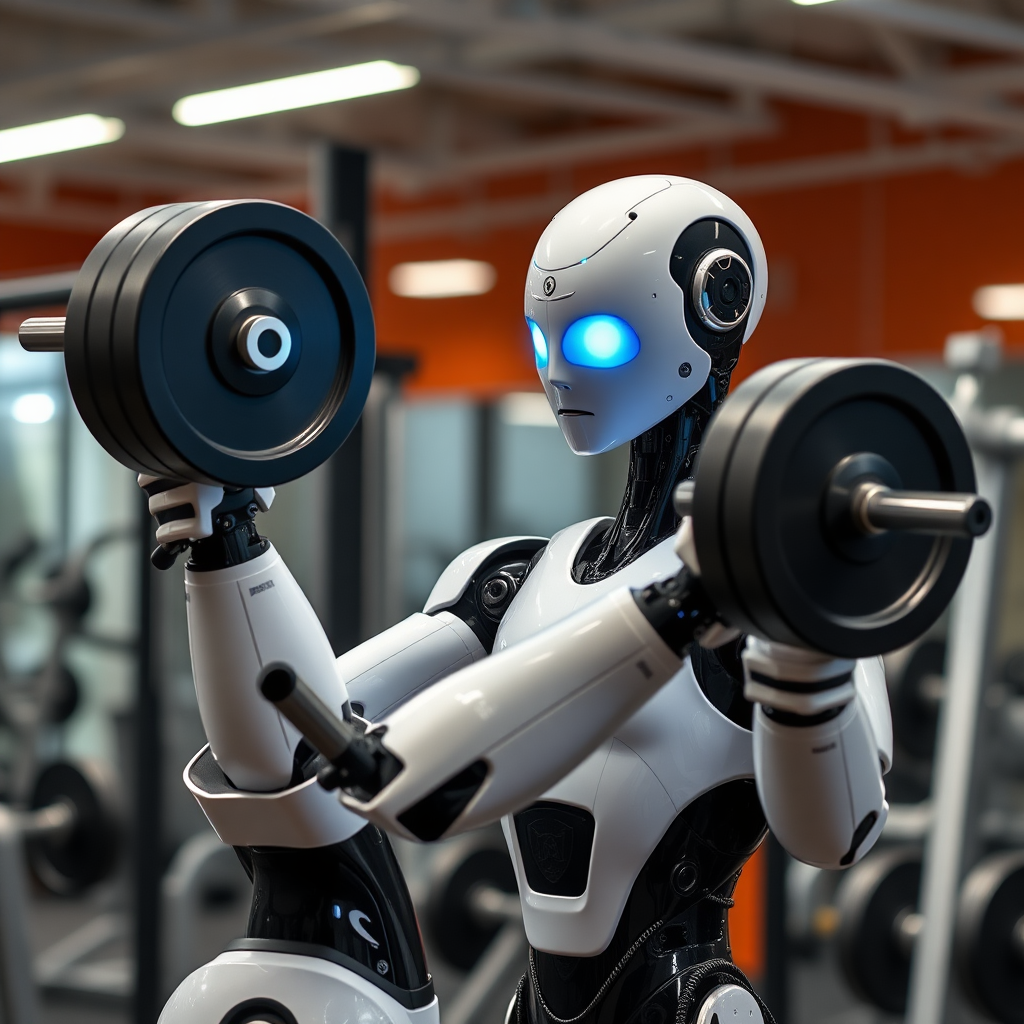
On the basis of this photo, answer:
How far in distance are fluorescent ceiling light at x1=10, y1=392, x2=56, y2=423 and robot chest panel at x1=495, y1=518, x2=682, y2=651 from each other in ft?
10.6

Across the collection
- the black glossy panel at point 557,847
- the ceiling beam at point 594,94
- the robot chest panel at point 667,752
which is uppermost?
the ceiling beam at point 594,94

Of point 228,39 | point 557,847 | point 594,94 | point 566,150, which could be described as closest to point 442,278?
point 566,150

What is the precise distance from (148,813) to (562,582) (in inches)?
77.7

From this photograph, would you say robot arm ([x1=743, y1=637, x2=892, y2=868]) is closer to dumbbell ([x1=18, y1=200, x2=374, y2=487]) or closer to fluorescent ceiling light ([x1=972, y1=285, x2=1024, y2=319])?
dumbbell ([x1=18, y1=200, x2=374, y2=487])

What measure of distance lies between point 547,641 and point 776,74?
15.6 feet

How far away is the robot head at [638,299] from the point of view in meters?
1.16

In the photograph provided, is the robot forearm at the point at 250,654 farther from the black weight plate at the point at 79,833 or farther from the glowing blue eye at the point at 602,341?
the black weight plate at the point at 79,833

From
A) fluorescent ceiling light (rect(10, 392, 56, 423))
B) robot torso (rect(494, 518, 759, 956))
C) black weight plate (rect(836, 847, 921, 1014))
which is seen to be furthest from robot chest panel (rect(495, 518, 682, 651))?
fluorescent ceiling light (rect(10, 392, 56, 423))

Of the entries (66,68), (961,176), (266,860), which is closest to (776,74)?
(961,176)

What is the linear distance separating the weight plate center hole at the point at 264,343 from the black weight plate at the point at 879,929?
2.46 meters

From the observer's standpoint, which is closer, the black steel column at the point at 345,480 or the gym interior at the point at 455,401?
the gym interior at the point at 455,401

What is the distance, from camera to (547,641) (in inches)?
36.4

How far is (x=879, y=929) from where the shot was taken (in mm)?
3201

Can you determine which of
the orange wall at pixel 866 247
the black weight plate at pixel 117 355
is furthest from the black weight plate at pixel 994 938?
the orange wall at pixel 866 247
